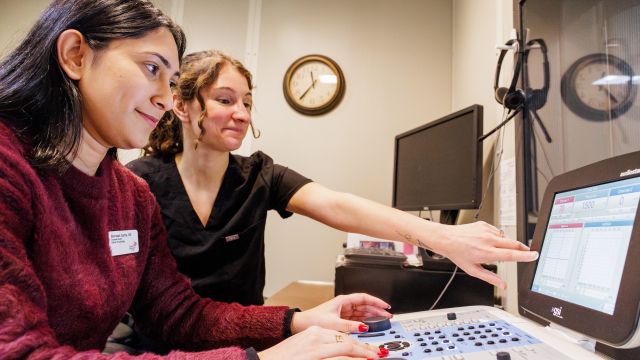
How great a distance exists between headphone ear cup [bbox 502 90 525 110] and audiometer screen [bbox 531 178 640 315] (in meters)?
0.54

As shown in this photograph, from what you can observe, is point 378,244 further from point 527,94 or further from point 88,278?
point 88,278

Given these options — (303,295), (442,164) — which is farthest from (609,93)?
(303,295)

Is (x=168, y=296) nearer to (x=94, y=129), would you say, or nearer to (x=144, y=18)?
(x=94, y=129)

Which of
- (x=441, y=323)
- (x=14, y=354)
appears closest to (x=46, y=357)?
(x=14, y=354)

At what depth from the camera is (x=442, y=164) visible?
5.02 ft

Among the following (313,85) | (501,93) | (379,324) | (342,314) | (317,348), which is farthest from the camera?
(313,85)

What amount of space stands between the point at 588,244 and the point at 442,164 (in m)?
0.95

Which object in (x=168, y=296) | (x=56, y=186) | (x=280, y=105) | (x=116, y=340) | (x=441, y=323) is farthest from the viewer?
(x=280, y=105)

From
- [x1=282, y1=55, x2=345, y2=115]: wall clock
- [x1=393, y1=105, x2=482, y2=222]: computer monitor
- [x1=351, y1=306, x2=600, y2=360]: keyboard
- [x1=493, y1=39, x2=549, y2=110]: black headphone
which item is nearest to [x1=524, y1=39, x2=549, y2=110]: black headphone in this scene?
[x1=493, y1=39, x2=549, y2=110]: black headphone

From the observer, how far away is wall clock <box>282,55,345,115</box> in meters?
2.37

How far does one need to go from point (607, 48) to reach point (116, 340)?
53.6 inches

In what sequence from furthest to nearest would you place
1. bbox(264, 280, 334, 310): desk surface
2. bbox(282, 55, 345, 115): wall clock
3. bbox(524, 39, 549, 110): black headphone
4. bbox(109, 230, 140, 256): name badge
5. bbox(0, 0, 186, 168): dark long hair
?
bbox(282, 55, 345, 115): wall clock
bbox(264, 280, 334, 310): desk surface
bbox(524, 39, 549, 110): black headphone
bbox(109, 230, 140, 256): name badge
bbox(0, 0, 186, 168): dark long hair

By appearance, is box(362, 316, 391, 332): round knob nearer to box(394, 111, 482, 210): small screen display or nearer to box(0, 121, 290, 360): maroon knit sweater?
box(0, 121, 290, 360): maroon knit sweater

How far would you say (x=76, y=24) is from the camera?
656 millimetres
